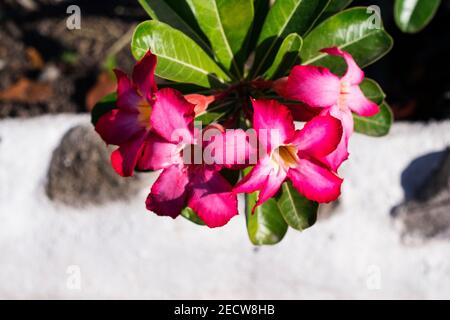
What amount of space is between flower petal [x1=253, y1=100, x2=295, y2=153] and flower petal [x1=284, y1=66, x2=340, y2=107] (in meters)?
0.05

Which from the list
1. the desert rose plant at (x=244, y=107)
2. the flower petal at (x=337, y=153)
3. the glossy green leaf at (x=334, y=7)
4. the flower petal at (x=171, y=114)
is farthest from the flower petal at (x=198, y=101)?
the glossy green leaf at (x=334, y=7)

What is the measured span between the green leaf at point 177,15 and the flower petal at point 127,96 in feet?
0.57

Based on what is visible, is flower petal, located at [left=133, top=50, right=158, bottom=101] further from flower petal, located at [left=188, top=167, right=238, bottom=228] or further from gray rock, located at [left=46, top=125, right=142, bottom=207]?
gray rock, located at [left=46, top=125, right=142, bottom=207]

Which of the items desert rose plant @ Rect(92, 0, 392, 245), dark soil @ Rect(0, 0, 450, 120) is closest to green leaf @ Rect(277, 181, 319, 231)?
desert rose plant @ Rect(92, 0, 392, 245)

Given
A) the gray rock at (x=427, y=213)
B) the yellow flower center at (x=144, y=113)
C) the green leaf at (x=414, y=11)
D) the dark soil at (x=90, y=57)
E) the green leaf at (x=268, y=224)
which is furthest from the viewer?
the dark soil at (x=90, y=57)

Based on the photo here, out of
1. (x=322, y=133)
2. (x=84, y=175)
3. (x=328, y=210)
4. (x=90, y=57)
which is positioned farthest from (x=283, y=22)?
(x=90, y=57)

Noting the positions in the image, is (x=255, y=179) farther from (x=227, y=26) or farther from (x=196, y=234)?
(x=196, y=234)

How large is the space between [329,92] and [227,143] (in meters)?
0.18

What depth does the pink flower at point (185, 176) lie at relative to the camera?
79cm

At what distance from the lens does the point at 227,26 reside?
994 millimetres

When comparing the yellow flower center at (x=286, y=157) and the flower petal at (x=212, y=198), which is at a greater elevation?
the yellow flower center at (x=286, y=157)

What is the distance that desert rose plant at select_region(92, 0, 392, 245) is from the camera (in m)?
0.78

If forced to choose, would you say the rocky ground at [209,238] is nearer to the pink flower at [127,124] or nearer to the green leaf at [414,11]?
the green leaf at [414,11]

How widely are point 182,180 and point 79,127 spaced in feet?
2.98
